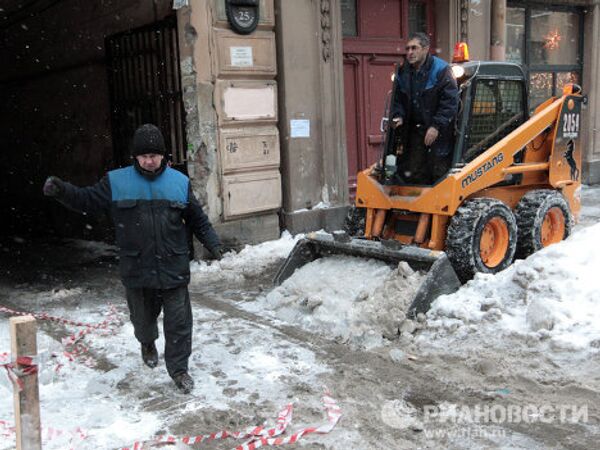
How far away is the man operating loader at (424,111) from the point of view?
5.74 metres

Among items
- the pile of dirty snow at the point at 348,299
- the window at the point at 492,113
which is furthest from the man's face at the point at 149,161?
the window at the point at 492,113

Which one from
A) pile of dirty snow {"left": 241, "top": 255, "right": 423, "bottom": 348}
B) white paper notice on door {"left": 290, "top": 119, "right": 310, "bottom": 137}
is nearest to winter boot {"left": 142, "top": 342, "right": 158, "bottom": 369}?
pile of dirty snow {"left": 241, "top": 255, "right": 423, "bottom": 348}

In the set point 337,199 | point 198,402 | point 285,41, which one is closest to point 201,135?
point 285,41

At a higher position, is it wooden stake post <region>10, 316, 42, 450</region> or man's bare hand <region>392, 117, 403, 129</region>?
man's bare hand <region>392, 117, 403, 129</region>

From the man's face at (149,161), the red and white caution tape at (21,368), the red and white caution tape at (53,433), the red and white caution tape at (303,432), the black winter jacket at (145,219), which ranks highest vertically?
the man's face at (149,161)

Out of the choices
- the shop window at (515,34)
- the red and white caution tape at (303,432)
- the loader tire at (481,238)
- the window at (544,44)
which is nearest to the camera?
the red and white caution tape at (303,432)

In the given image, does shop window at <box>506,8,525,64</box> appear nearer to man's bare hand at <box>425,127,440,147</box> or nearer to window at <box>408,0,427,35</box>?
window at <box>408,0,427,35</box>

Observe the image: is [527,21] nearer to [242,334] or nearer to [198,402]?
[242,334]

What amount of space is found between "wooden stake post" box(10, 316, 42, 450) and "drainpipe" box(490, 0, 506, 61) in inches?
404

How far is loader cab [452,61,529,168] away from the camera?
599 cm

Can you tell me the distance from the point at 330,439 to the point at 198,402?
96 cm

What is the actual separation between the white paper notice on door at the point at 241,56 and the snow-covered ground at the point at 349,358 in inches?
126

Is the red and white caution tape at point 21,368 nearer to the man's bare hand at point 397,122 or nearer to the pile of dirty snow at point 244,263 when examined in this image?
the pile of dirty snow at point 244,263

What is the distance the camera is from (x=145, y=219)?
3.98 meters
